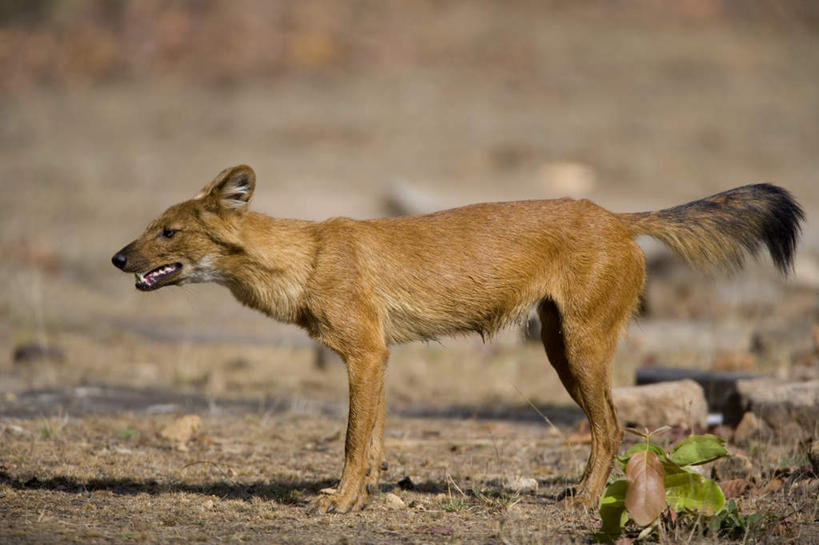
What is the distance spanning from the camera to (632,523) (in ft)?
17.2

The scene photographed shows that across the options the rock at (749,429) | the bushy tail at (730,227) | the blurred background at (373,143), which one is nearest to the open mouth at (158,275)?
the bushy tail at (730,227)

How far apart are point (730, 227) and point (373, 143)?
1885 centimetres

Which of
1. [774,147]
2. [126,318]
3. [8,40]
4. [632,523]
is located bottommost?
[632,523]

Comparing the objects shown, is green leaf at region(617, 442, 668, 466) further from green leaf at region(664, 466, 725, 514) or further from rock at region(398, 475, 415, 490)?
rock at region(398, 475, 415, 490)

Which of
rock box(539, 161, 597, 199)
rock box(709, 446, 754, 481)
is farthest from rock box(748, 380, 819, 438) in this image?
rock box(539, 161, 597, 199)

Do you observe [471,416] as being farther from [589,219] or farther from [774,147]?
[774,147]

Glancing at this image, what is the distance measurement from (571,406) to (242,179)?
14.2ft

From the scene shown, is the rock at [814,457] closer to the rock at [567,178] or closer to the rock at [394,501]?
the rock at [394,501]

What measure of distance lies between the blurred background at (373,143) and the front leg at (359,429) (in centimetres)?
385

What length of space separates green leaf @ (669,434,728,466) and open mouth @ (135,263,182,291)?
2.99m

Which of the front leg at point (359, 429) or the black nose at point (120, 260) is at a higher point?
the black nose at point (120, 260)

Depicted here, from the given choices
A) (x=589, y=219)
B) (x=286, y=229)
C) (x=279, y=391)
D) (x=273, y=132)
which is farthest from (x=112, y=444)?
(x=273, y=132)

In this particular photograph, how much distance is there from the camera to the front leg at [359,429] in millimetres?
5609

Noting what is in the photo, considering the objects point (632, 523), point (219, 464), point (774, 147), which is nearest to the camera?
point (632, 523)
